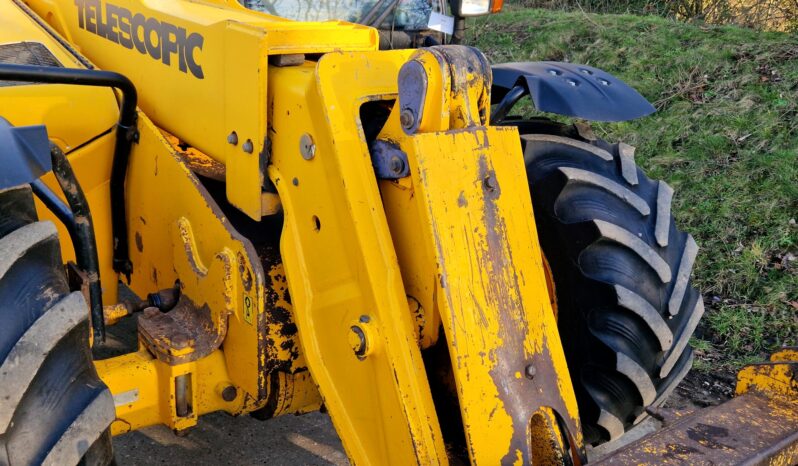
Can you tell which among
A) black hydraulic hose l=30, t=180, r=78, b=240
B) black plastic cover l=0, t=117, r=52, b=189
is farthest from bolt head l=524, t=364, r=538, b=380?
black hydraulic hose l=30, t=180, r=78, b=240

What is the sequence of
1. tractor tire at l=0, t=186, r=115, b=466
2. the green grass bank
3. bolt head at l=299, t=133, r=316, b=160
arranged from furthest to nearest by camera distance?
the green grass bank, bolt head at l=299, t=133, r=316, b=160, tractor tire at l=0, t=186, r=115, b=466

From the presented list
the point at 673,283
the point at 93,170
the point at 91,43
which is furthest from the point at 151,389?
the point at 673,283

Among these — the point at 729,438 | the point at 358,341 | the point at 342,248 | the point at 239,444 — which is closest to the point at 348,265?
the point at 342,248

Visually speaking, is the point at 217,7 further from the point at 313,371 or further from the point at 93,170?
the point at 313,371

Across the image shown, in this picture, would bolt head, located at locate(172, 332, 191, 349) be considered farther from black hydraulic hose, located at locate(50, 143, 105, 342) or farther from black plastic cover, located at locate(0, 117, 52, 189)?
black plastic cover, located at locate(0, 117, 52, 189)

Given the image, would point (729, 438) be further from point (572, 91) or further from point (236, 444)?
point (236, 444)

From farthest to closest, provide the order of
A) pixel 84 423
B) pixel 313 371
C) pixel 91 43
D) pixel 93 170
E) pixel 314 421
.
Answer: pixel 314 421 → pixel 91 43 → pixel 93 170 → pixel 313 371 → pixel 84 423

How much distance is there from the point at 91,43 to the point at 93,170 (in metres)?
0.52

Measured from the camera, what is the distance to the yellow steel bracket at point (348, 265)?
1.92 m

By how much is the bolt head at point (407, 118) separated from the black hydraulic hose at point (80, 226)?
1051 millimetres

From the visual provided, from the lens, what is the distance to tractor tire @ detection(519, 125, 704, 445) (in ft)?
7.98

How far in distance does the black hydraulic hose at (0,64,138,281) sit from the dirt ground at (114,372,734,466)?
2.43 ft

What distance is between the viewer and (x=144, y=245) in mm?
2791

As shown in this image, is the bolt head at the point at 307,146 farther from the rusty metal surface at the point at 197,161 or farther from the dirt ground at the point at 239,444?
the dirt ground at the point at 239,444
